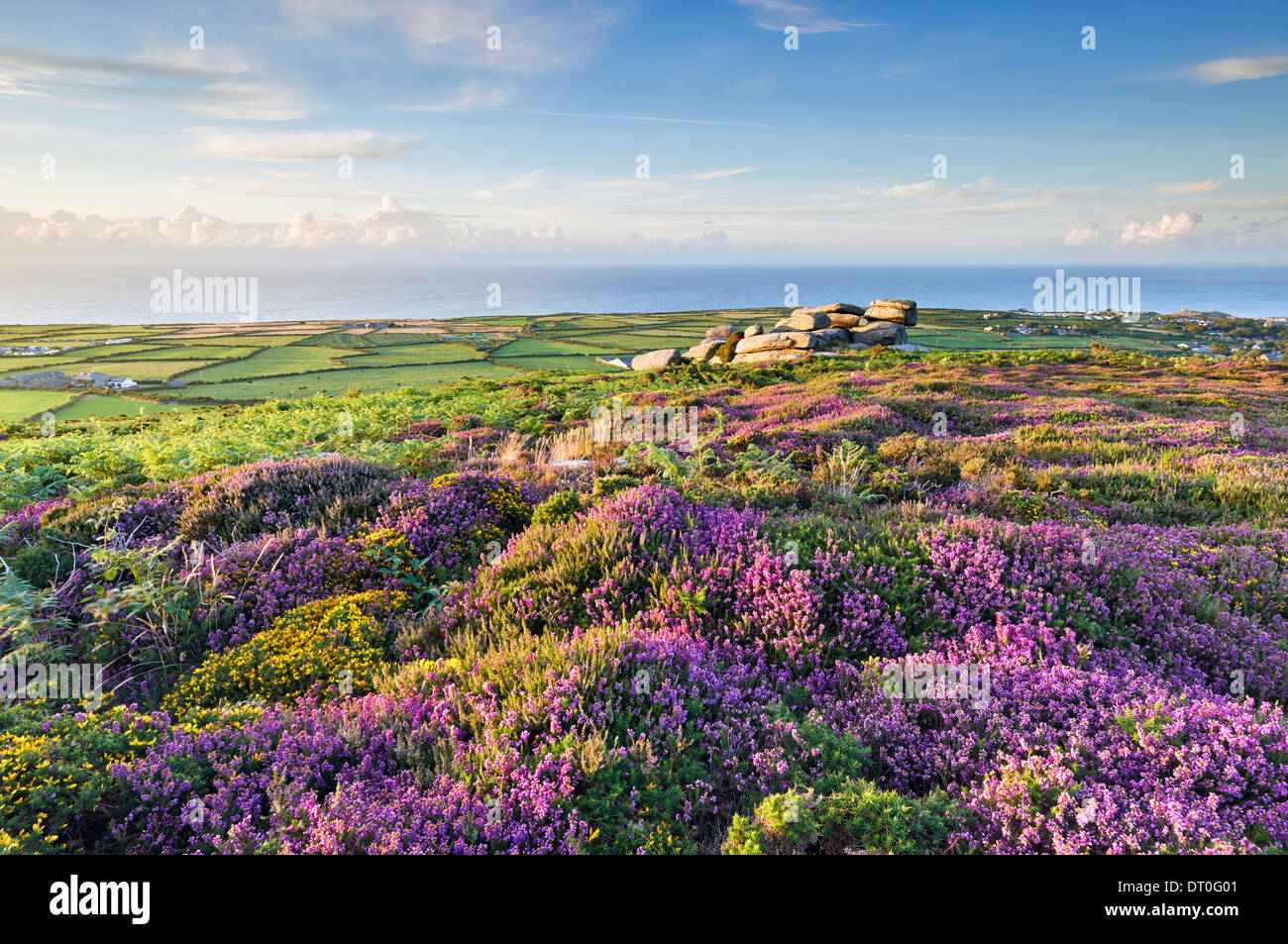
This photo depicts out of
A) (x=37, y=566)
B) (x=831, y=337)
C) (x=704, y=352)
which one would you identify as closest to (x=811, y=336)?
(x=831, y=337)

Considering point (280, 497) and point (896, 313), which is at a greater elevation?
point (896, 313)

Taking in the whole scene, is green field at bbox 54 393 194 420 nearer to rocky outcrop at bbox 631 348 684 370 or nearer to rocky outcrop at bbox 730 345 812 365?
rocky outcrop at bbox 631 348 684 370

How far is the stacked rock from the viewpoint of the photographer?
4500cm

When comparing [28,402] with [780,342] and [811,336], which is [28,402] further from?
[811,336]

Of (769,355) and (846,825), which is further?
(769,355)

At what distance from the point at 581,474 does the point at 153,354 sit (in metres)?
73.8

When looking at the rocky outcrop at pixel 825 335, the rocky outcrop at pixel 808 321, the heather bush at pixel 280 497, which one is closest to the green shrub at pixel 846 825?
the heather bush at pixel 280 497

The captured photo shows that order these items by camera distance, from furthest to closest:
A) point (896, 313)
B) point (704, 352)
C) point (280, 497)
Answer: point (896, 313) → point (704, 352) → point (280, 497)

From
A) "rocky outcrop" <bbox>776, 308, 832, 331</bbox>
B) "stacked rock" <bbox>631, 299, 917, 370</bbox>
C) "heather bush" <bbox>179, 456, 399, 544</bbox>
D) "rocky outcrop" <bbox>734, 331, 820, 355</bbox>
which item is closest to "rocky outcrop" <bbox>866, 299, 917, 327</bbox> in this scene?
"stacked rock" <bbox>631, 299, 917, 370</bbox>

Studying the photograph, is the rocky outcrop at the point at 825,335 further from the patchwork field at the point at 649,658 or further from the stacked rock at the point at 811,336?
the patchwork field at the point at 649,658

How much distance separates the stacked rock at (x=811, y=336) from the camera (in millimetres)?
45000

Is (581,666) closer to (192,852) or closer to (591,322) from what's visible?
(192,852)

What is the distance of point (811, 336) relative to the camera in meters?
45.9
